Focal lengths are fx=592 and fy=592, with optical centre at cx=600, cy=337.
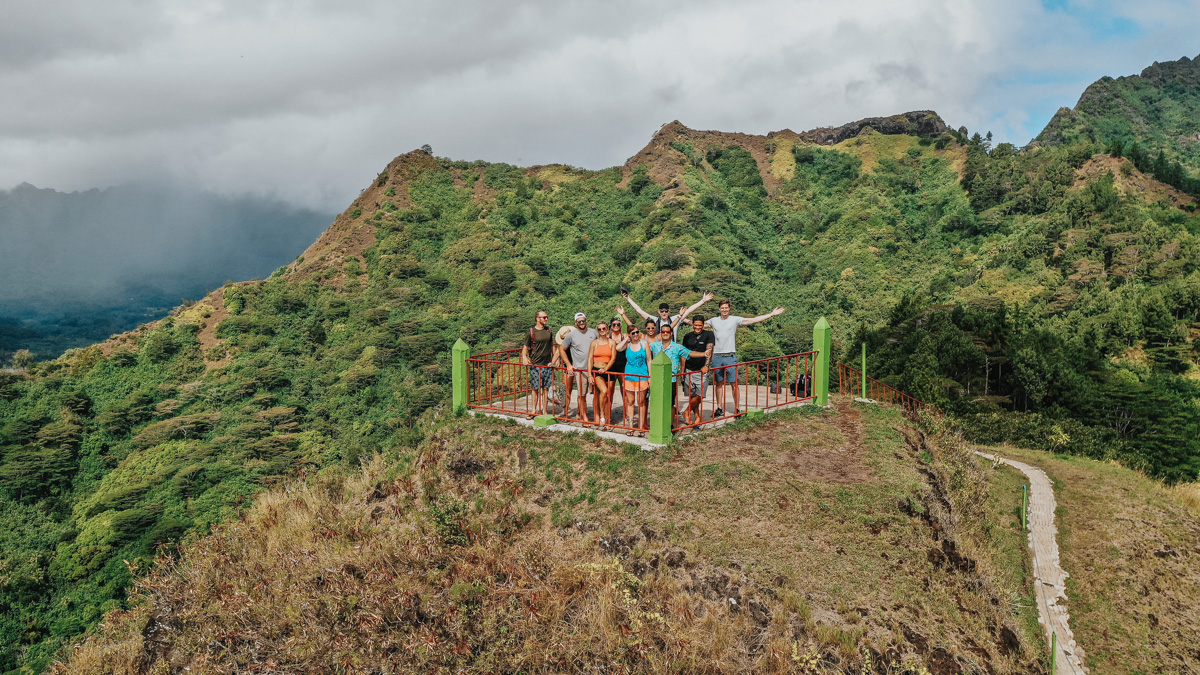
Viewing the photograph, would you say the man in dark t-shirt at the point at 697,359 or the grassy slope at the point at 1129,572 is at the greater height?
the man in dark t-shirt at the point at 697,359

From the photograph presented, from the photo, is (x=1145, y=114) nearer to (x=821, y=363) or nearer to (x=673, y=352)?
(x=821, y=363)

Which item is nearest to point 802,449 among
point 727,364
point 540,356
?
point 727,364

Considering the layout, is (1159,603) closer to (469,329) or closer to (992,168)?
(469,329)

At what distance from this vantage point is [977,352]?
954 inches

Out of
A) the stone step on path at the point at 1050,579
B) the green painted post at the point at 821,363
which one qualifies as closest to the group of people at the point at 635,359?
the green painted post at the point at 821,363

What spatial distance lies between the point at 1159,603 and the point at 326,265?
1859 inches

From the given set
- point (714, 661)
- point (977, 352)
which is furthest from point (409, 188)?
point (714, 661)

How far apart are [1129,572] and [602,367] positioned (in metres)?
9.77

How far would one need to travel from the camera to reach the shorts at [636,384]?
8902 millimetres

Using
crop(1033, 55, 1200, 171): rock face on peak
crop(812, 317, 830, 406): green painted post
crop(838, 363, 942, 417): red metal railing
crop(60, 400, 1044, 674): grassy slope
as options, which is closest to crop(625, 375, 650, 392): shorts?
crop(60, 400, 1044, 674): grassy slope

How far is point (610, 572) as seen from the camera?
6.84m

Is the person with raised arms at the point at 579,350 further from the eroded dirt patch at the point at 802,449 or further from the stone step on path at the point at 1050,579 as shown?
the stone step on path at the point at 1050,579

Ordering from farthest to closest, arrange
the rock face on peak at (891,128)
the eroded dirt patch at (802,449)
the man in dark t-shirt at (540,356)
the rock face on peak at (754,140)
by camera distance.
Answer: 1. the rock face on peak at (891,128)
2. the rock face on peak at (754,140)
3. the man in dark t-shirt at (540,356)
4. the eroded dirt patch at (802,449)

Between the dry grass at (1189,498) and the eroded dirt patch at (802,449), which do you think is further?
the dry grass at (1189,498)
